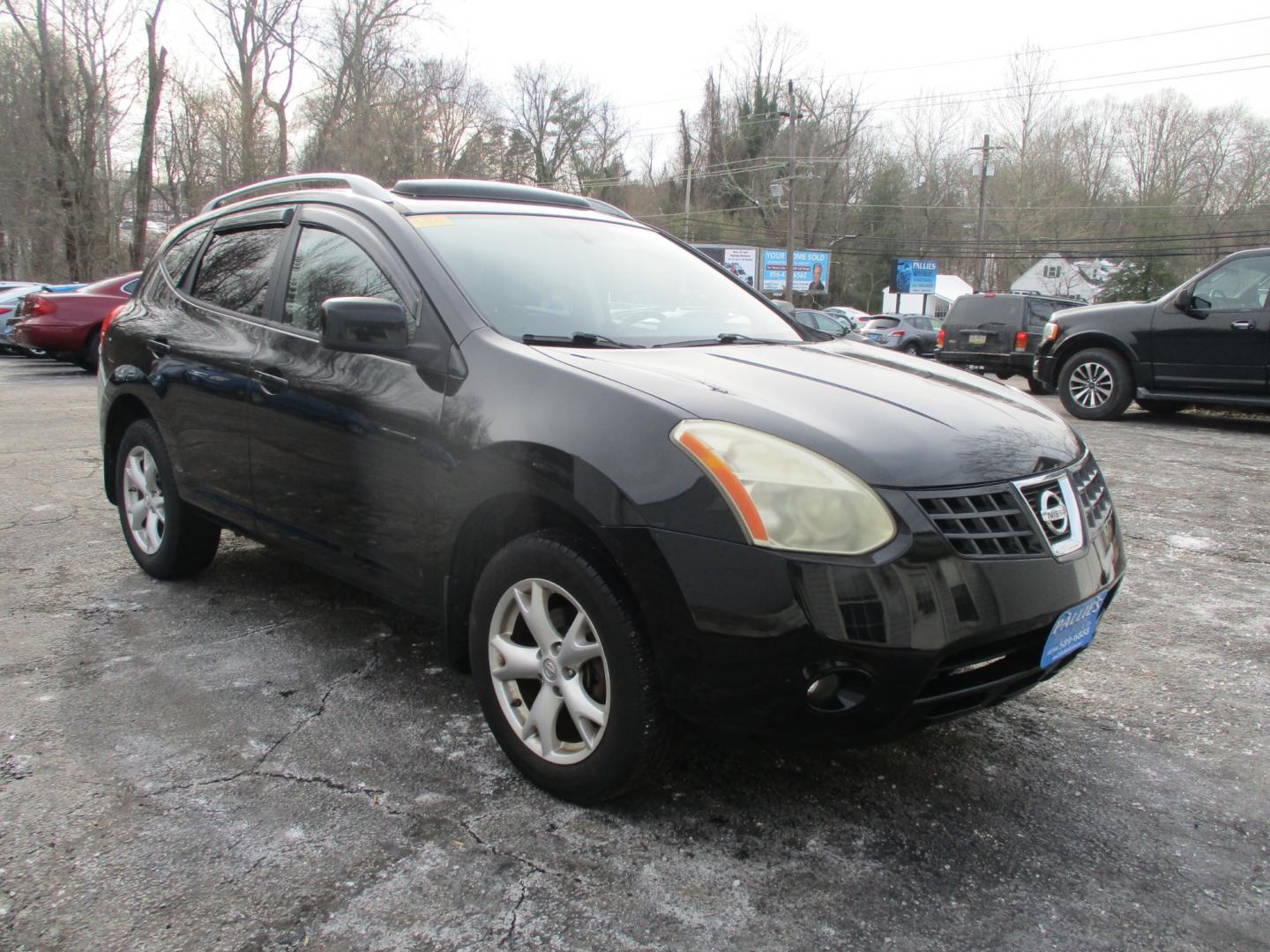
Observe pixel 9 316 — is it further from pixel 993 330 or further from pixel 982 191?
pixel 982 191

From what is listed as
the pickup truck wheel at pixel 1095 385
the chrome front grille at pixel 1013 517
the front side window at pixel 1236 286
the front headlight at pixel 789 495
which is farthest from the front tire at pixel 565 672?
the pickup truck wheel at pixel 1095 385

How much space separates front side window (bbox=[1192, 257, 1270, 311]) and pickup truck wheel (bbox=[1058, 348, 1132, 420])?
3.35ft

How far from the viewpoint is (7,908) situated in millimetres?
1981

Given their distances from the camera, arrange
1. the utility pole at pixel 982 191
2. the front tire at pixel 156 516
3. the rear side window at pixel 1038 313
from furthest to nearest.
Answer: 1. the utility pole at pixel 982 191
2. the rear side window at pixel 1038 313
3. the front tire at pixel 156 516

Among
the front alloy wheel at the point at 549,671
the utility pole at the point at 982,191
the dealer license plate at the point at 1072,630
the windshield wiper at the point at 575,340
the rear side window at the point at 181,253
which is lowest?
the front alloy wheel at the point at 549,671

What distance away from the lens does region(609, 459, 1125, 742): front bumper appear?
197 centimetres

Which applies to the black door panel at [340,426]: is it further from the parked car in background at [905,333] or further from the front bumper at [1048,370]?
the parked car in background at [905,333]

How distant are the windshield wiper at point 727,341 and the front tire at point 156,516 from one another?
2.19 meters

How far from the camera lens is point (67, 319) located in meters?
13.1

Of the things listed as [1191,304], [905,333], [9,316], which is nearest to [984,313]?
[1191,304]

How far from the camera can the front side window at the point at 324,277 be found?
307cm

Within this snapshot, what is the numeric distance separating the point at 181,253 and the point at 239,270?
28.7 inches

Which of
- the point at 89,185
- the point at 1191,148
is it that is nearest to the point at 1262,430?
the point at 89,185

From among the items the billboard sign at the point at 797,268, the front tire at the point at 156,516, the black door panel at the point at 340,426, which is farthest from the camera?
the billboard sign at the point at 797,268
